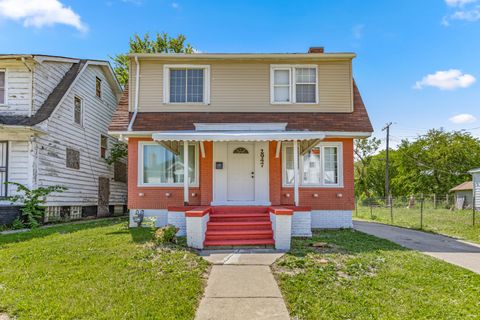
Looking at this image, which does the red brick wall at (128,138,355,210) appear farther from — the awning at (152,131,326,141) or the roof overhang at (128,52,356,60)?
the roof overhang at (128,52,356,60)

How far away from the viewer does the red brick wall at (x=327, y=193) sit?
1056 cm

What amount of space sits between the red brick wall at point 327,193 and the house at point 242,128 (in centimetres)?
3

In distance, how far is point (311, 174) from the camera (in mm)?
10844

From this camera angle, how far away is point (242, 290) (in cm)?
476

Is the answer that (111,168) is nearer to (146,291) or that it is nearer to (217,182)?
(217,182)

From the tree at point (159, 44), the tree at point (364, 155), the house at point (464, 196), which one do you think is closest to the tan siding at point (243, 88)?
the tree at point (159, 44)

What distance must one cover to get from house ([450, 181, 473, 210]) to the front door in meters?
24.4

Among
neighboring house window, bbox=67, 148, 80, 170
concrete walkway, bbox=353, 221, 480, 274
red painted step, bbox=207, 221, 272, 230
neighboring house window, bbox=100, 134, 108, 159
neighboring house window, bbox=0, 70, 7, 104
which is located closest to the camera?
concrete walkway, bbox=353, 221, 480, 274

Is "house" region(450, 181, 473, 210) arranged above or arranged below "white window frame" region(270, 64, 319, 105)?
below

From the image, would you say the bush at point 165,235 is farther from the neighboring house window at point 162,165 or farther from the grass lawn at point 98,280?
the neighboring house window at point 162,165

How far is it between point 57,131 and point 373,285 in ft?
40.8

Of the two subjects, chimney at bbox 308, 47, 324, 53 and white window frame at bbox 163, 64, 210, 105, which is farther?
chimney at bbox 308, 47, 324, 53

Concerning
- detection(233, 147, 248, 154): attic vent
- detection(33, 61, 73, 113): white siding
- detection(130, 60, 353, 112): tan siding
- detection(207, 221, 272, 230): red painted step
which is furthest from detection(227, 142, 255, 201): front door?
detection(33, 61, 73, 113): white siding

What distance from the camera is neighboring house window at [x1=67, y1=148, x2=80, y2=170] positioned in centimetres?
1359
